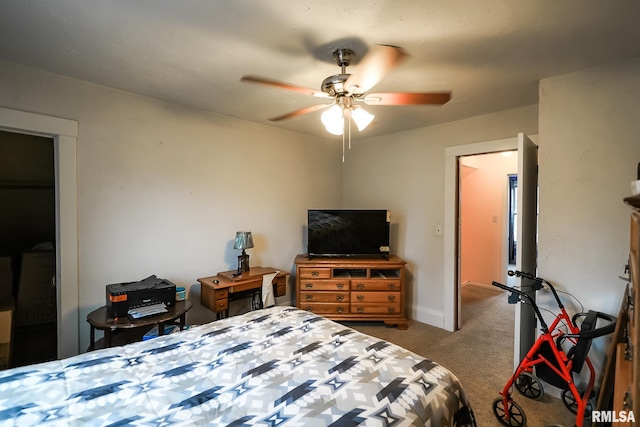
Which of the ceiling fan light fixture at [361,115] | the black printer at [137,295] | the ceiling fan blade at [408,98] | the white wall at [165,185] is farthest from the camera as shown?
the white wall at [165,185]

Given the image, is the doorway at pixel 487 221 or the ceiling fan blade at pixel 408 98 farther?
the doorway at pixel 487 221

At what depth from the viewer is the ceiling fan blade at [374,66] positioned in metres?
1.25

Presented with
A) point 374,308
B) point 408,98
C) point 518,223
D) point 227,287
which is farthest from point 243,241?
point 518,223

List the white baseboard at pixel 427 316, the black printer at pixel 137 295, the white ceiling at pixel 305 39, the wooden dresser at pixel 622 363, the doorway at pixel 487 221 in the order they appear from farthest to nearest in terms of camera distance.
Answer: the doorway at pixel 487 221, the white baseboard at pixel 427 316, the black printer at pixel 137 295, the white ceiling at pixel 305 39, the wooden dresser at pixel 622 363

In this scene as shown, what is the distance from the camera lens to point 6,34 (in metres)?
1.61

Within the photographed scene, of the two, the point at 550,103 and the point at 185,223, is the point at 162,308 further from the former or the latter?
the point at 550,103

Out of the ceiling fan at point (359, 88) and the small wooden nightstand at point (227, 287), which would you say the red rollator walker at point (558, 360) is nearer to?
the ceiling fan at point (359, 88)

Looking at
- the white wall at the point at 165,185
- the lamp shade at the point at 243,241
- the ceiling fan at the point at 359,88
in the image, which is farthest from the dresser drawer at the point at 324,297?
the ceiling fan at the point at 359,88

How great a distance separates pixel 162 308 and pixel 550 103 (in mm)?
3258

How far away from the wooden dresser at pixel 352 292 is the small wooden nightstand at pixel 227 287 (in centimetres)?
34

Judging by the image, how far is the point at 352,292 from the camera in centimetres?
329

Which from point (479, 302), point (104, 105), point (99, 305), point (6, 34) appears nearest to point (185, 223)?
point (99, 305)

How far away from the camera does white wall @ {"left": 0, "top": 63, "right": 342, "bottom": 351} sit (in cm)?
224

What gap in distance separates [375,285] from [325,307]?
618mm
